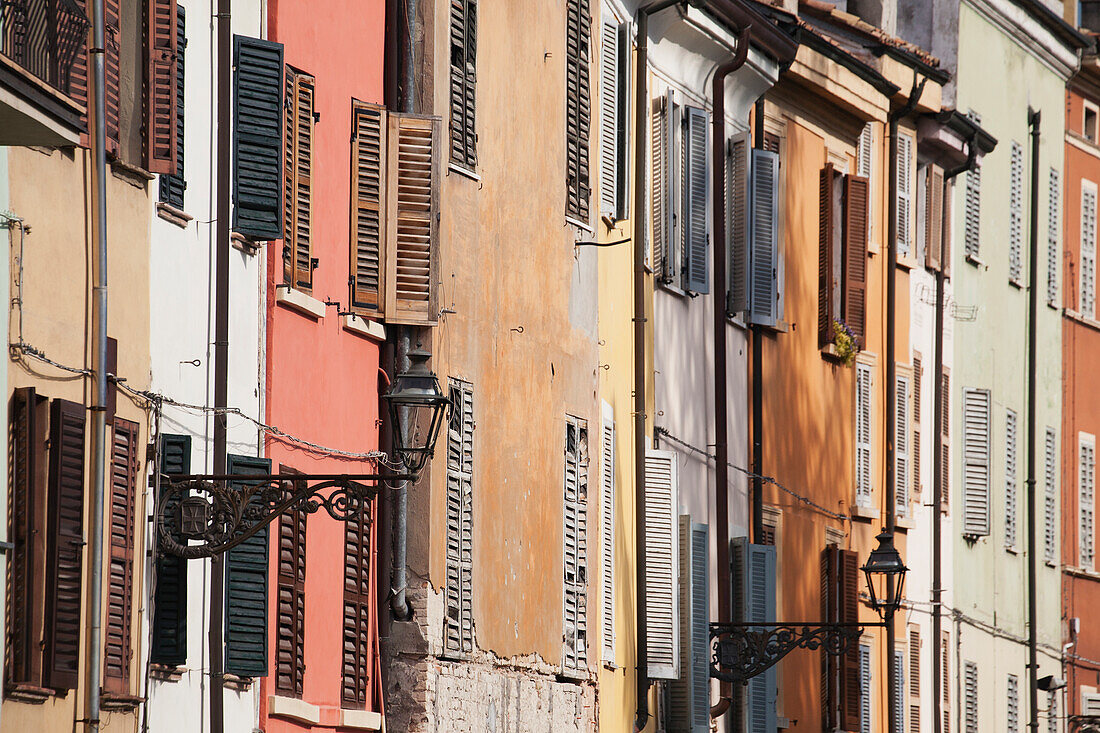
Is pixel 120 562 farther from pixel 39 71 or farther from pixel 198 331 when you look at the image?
pixel 39 71

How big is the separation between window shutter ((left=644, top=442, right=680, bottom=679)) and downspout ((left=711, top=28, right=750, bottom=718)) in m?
1.92

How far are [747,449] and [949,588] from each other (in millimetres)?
8040

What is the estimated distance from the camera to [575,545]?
20.5 meters

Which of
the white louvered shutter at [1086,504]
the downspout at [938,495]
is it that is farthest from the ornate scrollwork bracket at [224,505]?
the white louvered shutter at [1086,504]

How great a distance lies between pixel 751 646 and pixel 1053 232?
651 inches

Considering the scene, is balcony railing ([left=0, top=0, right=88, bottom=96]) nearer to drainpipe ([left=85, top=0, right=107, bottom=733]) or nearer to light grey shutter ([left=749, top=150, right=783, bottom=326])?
drainpipe ([left=85, top=0, right=107, bottom=733])

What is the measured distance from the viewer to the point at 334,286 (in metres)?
16.5

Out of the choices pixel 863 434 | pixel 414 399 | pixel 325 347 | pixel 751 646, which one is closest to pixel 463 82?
pixel 325 347

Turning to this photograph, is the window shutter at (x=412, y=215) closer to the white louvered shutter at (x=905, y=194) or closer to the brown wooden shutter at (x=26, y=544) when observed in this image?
the brown wooden shutter at (x=26, y=544)

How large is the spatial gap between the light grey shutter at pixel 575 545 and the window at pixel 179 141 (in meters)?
6.71

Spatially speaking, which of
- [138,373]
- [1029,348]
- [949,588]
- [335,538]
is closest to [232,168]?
[138,373]

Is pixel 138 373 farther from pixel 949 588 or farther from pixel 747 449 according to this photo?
pixel 949 588

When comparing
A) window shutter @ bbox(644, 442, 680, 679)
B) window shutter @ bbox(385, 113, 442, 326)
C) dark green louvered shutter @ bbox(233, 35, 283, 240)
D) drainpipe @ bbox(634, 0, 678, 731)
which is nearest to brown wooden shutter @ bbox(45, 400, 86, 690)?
dark green louvered shutter @ bbox(233, 35, 283, 240)

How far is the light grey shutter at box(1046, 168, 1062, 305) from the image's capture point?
124ft
